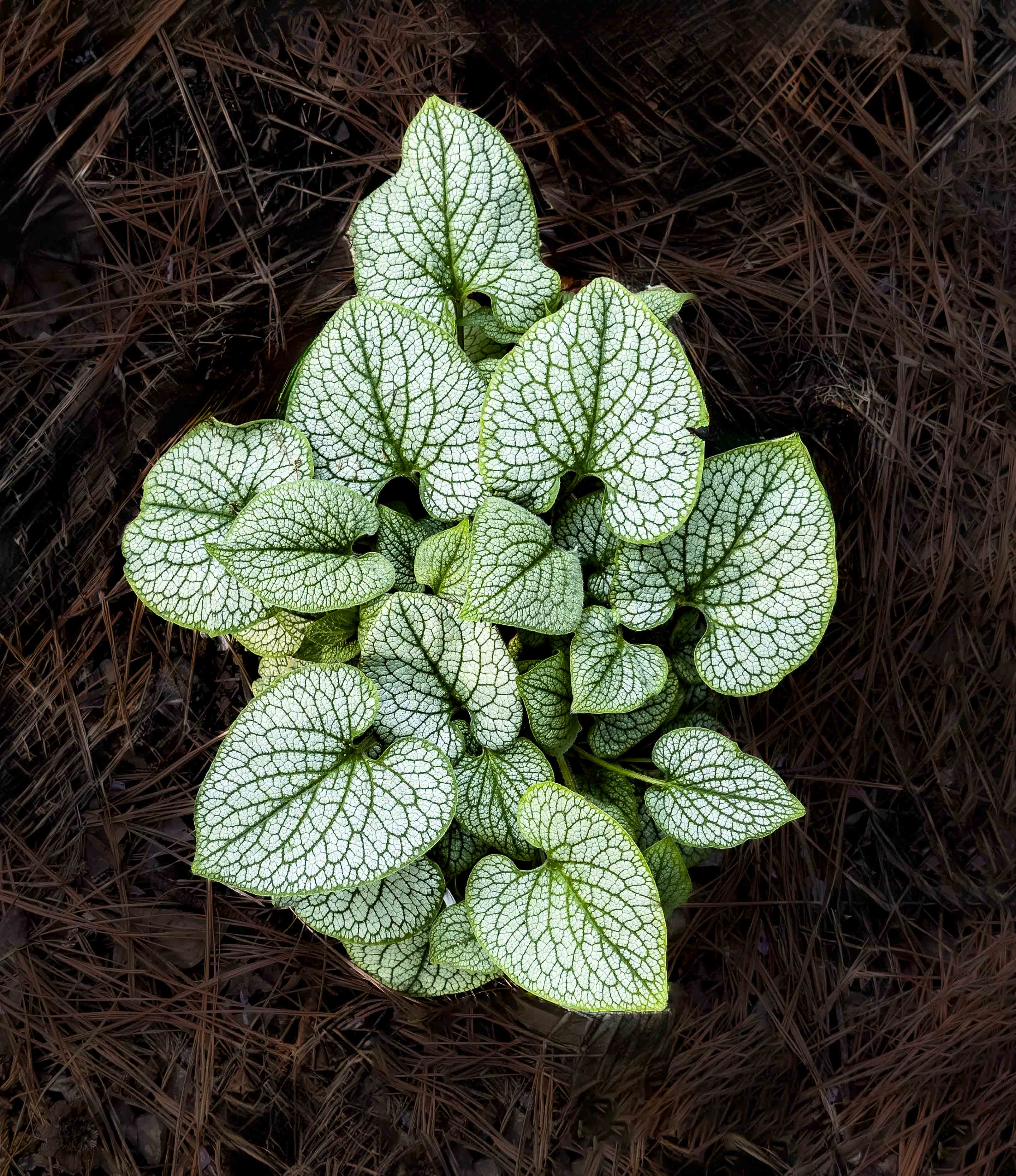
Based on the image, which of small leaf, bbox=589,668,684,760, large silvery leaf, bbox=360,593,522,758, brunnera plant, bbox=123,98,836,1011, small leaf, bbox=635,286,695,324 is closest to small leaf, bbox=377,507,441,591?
brunnera plant, bbox=123,98,836,1011

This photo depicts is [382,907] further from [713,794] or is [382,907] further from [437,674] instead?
[713,794]

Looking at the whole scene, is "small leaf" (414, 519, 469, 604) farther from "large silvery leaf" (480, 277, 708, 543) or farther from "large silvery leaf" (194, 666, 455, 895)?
"large silvery leaf" (194, 666, 455, 895)

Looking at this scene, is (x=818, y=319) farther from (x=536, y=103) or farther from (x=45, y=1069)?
(x=45, y=1069)

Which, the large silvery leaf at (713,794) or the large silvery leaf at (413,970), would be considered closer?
the large silvery leaf at (713,794)

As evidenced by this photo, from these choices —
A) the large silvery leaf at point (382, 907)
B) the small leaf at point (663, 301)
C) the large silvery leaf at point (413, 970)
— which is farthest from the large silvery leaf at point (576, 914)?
the small leaf at point (663, 301)

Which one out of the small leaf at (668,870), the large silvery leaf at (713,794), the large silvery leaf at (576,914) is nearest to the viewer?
the large silvery leaf at (576,914)

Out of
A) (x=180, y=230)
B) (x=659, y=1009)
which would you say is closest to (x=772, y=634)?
(x=659, y=1009)

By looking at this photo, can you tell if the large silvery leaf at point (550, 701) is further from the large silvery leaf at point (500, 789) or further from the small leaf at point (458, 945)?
the small leaf at point (458, 945)

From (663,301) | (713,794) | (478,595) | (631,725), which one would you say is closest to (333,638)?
(478,595)
